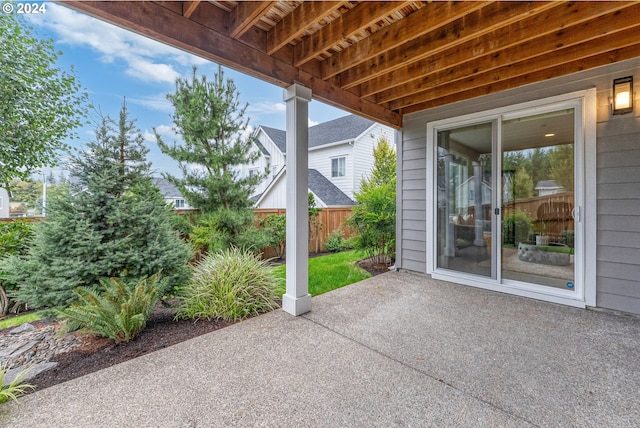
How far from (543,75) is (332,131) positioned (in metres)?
11.0

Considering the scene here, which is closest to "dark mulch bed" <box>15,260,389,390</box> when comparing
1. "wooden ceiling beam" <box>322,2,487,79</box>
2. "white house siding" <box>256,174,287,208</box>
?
"wooden ceiling beam" <box>322,2,487,79</box>

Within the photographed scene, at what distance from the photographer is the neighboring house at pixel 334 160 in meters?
11.1

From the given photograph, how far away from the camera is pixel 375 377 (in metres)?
1.93

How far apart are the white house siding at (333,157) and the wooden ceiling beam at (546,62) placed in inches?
314

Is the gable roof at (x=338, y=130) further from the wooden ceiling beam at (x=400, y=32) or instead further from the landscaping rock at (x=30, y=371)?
the landscaping rock at (x=30, y=371)

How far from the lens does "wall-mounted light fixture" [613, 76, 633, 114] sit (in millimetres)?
2844

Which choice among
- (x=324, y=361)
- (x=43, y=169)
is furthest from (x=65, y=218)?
(x=43, y=169)

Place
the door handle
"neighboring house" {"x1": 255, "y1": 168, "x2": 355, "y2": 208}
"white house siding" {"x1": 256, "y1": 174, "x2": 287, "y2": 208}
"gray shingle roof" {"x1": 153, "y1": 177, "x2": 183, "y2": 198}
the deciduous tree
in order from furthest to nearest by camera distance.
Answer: "white house siding" {"x1": 256, "y1": 174, "x2": 287, "y2": 208} → "neighboring house" {"x1": 255, "y1": 168, "x2": 355, "y2": 208} → the deciduous tree → "gray shingle roof" {"x1": 153, "y1": 177, "x2": 183, "y2": 198} → the door handle

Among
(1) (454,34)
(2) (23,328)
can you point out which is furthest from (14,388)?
(1) (454,34)

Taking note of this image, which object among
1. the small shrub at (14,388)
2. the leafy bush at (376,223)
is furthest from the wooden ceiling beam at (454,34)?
the small shrub at (14,388)

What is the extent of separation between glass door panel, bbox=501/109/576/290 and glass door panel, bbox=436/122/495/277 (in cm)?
20

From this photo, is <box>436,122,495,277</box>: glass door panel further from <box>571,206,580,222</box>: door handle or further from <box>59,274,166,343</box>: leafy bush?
<box>59,274,166,343</box>: leafy bush

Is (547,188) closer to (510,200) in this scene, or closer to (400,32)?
(510,200)

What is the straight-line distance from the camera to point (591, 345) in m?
2.34
